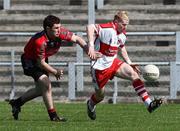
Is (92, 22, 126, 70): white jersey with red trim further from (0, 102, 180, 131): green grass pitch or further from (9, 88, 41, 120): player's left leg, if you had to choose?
(9, 88, 41, 120): player's left leg

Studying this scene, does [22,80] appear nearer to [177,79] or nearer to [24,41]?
[24,41]

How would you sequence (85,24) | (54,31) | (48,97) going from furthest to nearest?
(85,24) → (48,97) → (54,31)

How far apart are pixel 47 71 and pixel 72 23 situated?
11.3 metres

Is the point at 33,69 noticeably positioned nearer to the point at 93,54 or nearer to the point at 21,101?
the point at 21,101

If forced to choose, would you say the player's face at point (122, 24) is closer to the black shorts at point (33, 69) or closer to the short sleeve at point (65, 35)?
the short sleeve at point (65, 35)

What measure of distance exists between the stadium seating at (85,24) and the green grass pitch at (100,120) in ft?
10.5

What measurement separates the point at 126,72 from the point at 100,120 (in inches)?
33.6

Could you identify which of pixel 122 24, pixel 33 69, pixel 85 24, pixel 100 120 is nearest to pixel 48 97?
pixel 33 69

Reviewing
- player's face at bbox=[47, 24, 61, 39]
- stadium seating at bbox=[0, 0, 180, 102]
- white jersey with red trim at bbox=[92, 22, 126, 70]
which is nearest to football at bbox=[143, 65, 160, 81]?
white jersey with red trim at bbox=[92, 22, 126, 70]

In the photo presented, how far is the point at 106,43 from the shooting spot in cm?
1534

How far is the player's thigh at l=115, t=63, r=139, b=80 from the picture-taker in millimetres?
15156

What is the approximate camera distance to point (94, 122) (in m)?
14.5

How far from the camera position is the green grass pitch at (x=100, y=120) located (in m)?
13.3

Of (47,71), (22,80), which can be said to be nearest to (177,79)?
(22,80)
